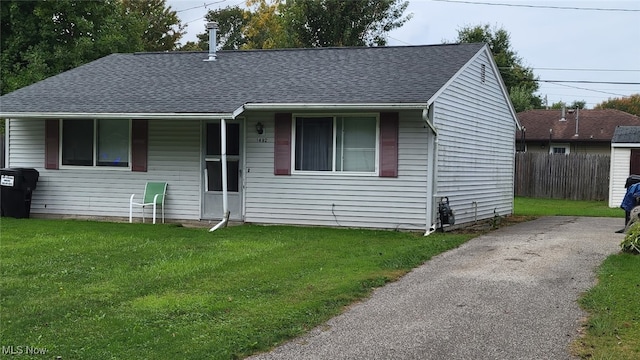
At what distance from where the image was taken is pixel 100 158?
13922 mm

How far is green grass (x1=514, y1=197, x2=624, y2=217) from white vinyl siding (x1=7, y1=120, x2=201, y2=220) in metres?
9.52

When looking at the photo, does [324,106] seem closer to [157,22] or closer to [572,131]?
[572,131]

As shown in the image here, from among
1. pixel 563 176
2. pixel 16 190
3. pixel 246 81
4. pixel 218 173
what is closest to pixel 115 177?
pixel 16 190

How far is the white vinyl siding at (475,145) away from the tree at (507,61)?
2667cm

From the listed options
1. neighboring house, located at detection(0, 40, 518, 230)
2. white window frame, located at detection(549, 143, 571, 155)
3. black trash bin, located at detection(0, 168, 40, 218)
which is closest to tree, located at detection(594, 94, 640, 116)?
white window frame, located at detection(549, 143, 571, 155)

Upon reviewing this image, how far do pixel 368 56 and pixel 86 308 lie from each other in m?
10.4

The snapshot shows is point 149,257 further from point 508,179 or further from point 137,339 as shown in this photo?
point 508,179

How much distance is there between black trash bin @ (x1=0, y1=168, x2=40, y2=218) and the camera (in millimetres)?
13664

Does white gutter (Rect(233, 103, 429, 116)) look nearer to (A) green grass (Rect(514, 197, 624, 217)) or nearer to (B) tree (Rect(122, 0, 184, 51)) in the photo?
(A) green grass (Rect(514, 197, 624, 217))

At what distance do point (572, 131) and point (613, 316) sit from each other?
93.5ft

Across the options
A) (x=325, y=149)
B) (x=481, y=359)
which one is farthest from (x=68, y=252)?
(x=481, y=359)

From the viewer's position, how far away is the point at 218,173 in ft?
43.9

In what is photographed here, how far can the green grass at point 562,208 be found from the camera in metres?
18.5

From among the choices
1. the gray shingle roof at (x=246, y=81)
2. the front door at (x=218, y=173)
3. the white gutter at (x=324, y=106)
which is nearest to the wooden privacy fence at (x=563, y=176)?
the gray shingle roof at (x=246, y=81)
